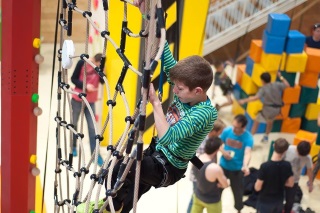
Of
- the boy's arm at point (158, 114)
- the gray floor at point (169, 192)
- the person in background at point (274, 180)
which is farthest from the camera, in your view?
the gray floor at point (169, 192)

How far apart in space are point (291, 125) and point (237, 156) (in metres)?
1.75

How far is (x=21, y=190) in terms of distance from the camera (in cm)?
344

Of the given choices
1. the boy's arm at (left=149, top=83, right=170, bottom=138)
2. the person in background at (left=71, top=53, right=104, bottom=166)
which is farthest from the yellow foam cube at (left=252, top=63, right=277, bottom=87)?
the boy's arm at (left=149, top=83, right=170, bottom=138)

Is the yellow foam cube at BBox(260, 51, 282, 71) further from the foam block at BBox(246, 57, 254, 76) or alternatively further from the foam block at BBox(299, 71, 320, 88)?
the foam block at BBox(246, 57, 254, 76)

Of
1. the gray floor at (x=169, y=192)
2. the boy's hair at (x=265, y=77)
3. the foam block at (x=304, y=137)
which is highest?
the boy's hair at (x=265, y=77)

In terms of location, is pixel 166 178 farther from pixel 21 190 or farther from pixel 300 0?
pixel 300 0

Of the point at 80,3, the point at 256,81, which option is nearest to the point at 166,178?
the point at 80,3

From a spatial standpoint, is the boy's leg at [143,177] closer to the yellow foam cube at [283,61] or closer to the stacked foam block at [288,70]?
the stacked foam block at [288,70]

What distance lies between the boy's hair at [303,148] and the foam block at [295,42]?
146 centimetres

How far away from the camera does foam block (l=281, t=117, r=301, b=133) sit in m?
6.64

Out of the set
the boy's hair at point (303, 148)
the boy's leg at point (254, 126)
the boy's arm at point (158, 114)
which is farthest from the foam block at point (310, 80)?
the boy's arm at point (158, 114)

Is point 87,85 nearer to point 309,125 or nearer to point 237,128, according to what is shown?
point 237,128

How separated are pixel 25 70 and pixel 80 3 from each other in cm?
90

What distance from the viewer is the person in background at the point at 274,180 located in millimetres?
4715
